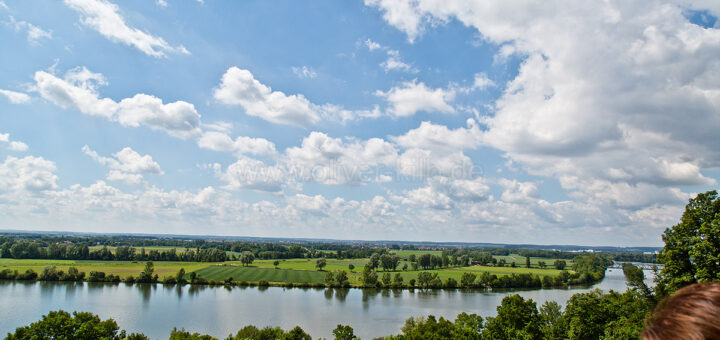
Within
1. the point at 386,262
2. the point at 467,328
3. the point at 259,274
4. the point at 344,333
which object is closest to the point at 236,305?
the point at 259,274

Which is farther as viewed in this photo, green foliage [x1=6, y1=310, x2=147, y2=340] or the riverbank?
the riverbank

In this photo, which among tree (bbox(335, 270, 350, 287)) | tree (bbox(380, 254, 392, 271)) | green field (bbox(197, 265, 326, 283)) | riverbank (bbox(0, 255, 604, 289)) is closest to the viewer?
riverbank (bbox(0, 255, 604, 289))

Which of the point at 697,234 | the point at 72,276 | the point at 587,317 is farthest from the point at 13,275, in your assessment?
the point at 697,234

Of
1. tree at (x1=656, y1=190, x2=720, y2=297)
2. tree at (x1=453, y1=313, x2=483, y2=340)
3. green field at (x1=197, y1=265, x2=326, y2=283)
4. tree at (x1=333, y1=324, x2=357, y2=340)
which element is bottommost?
green field at (x1=197, y1=265, x2=326, y2=283)

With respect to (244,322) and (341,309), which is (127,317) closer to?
(244,322)

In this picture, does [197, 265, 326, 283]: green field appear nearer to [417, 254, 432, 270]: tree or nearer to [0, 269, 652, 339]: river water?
[0, 269, 652, 339]: river water

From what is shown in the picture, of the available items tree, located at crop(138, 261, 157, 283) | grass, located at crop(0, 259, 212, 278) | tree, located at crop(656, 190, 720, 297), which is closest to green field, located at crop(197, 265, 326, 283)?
grass, located at crop(0, 259, 212, 278)

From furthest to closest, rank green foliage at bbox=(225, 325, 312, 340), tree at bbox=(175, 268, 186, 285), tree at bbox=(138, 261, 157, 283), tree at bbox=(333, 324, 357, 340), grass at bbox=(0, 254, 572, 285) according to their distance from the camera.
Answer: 1. grass at bbox=(0, 254, 572, 285)
2. tree at bbox=(175, 268, 186, 285)
3. tree at bbox=(138, 261, 157, 283)
4. green foliage at bbox=(225, 325, 312, 340)
5. tree at bbox=(333, 324, 357, 340)

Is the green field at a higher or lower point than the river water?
lower
